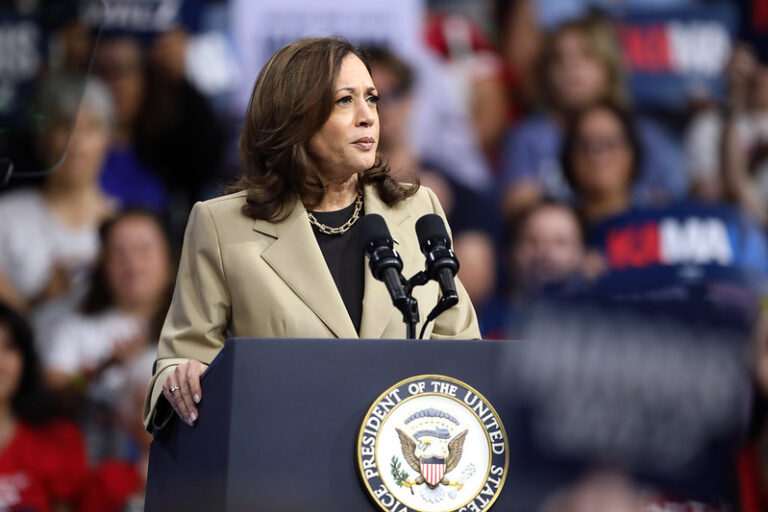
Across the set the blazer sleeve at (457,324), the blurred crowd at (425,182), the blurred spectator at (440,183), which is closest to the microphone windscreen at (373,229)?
the blazer sleeve at (457,324)

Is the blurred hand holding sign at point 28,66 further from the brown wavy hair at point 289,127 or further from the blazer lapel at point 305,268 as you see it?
the blazer lapel at point 305,268

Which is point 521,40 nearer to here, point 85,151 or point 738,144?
point 738,144

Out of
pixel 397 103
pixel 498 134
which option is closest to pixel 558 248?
pixel 498 134

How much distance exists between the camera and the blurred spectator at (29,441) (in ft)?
13.8

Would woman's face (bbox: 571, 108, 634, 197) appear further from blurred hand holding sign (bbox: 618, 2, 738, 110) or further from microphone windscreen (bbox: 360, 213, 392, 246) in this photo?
microphone windscreen (bbox: 360, 213, 392, 246)

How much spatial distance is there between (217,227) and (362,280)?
28cm

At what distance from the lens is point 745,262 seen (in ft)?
15.4

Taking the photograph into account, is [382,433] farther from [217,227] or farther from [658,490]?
[658,490]

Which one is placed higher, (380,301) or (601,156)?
(601,156)

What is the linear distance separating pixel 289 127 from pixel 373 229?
0.31m

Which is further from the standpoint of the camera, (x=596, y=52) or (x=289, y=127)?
(x=596, y=52)

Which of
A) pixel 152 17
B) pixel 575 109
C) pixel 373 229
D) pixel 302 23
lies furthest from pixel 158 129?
pixel 373 229

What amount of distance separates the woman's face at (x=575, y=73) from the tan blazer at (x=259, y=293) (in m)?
3.38

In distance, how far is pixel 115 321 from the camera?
4695 millimetres
